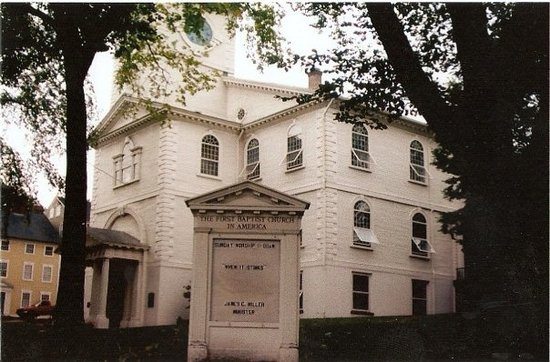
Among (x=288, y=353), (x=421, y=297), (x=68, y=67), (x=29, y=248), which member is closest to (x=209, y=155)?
(x=421, y=297)

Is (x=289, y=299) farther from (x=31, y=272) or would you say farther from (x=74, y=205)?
(x=31, y=272)

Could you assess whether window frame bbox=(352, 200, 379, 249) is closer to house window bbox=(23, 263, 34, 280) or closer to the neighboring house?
the neighboring house

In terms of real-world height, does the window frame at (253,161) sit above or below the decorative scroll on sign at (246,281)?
above

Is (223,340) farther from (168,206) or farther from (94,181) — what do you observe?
(94,181)

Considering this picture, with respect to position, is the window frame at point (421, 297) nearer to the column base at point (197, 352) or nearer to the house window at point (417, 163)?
the house window at point (417, 163)

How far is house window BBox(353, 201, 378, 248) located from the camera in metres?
30.4

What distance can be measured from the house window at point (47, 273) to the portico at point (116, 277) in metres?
17.0

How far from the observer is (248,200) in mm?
12938

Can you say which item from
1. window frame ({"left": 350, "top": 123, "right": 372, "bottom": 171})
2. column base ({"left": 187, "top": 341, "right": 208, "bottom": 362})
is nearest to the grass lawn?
column base ({"left": 187, "top": 341, "right": 208, "bottom": 362})

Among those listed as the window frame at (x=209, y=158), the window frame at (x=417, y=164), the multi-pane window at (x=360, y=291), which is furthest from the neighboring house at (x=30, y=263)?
the window frame at (x=417, y=164)

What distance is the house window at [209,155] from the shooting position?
3409 centimetres

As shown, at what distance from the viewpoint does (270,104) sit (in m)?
33.8

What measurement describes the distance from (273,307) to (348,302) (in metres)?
17.3

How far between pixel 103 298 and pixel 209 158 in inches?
352
